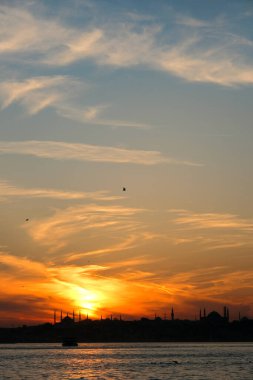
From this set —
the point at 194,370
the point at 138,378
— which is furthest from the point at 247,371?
the point at 138,378

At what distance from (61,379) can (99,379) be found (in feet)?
24.3

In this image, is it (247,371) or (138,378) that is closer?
(138,378)

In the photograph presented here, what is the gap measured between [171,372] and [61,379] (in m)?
30.8

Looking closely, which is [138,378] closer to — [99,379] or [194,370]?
[99,379]

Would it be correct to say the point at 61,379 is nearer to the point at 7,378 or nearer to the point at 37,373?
the point at 7,378

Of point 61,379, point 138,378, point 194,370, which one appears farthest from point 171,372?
point 61,379

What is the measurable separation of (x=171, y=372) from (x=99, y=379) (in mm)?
24667

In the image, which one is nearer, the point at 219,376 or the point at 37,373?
the point at 219,376

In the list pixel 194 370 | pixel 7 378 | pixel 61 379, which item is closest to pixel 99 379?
pixel 61 379

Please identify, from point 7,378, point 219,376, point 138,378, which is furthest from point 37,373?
point 219,376

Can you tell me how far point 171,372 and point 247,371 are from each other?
16630 mm

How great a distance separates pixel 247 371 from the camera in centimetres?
15512

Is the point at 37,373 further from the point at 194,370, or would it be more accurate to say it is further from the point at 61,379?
the point at 194,370

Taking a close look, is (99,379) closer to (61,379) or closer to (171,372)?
(61,379)
